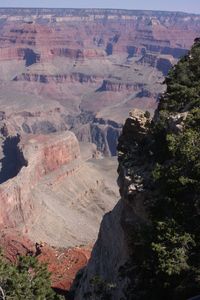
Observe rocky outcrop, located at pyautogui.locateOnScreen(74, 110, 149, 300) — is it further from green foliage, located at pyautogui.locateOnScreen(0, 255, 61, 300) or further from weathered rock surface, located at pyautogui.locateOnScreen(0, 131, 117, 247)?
weathered rock surface, located at pyautogui.locateOnScreen(0, 131, 117, 247)

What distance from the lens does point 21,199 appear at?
2354 inches

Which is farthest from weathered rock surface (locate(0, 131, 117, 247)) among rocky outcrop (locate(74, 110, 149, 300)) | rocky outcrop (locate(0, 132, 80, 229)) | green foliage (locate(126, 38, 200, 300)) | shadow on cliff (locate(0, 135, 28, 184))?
green foliage (locate(126, 38, 200, 300))

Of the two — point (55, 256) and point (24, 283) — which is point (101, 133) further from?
point (24, 283)

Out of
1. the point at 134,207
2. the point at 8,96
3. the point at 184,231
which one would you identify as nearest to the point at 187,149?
the point at 184,231

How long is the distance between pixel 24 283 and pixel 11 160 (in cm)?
6359

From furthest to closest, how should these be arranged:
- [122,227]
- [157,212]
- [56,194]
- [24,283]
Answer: [56,194]
[122,227]
[24,283]
[157,212]

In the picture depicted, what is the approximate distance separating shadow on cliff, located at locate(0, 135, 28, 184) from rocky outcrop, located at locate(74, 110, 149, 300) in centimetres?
4175

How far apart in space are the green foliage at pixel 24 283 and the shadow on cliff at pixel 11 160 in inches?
1812

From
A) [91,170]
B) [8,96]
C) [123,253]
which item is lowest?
[8,96]

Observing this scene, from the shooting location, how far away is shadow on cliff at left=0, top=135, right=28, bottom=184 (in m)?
76.8

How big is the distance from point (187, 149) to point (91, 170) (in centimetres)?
6167

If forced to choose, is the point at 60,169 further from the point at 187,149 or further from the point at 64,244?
the point at 187,149

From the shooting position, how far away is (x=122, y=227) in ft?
82.8

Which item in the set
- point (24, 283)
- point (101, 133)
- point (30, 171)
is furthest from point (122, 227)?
point (101, 133)
